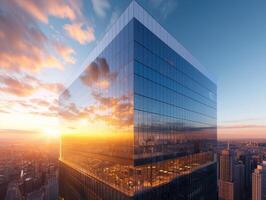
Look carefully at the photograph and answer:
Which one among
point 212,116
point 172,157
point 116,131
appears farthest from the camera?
point 212,116

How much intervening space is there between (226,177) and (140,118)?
539ft

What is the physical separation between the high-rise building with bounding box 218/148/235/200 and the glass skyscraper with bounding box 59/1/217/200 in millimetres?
110114

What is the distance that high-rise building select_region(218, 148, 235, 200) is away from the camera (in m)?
130

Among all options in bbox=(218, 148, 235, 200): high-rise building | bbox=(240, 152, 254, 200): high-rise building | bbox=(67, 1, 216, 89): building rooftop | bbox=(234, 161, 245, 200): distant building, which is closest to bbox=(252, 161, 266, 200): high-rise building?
bbox=(218, 148, 235, 200): high-rise building

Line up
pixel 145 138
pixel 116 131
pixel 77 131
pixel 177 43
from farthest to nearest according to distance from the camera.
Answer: pixel 77 131, pixel 177 43, pixel 116 131, pixel 145 138

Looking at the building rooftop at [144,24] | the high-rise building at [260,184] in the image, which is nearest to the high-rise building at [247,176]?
the high-rise building at [260,184]

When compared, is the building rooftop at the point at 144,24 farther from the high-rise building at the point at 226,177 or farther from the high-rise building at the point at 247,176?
→ the high-rise building at the point at 247,176

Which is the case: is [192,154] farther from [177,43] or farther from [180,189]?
[177,43]

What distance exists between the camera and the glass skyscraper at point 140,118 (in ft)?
72.4

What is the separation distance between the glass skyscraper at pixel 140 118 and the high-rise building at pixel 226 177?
110114 mm

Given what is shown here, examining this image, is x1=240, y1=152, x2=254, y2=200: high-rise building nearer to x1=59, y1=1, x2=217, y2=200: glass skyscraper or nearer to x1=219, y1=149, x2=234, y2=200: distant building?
x1=219, y1=149, x2=234, y2=200: distant building

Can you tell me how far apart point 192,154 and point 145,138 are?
20470mm

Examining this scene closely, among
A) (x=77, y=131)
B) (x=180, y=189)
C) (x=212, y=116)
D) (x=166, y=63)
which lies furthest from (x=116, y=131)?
(x=212, y=116)

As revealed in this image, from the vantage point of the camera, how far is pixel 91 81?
3628 centimetres
